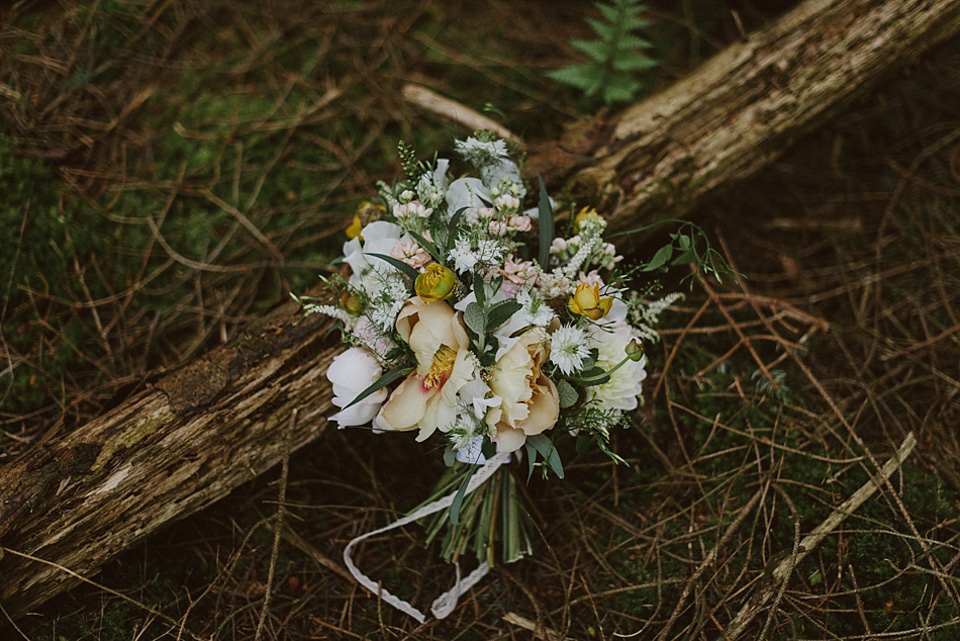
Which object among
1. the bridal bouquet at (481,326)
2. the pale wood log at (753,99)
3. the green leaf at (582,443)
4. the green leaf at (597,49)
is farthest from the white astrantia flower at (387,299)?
the green leaf at (597,49)

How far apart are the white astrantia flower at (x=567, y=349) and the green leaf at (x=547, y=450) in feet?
0.74

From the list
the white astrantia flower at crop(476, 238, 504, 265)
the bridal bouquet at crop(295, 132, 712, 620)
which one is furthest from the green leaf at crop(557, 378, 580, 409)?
the white astrantia flower at crop(476, 238, 504, 265)

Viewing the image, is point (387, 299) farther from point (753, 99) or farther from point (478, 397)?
point (753, 99)

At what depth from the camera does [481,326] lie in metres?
1.50

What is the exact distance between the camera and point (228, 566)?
202cm

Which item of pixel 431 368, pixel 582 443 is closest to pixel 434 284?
pixel 431 368

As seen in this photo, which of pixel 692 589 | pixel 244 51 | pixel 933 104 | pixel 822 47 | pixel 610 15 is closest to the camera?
pixel 692 589

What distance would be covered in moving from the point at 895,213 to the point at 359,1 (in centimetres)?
266

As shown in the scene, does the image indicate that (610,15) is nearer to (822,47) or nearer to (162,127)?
(822,47)

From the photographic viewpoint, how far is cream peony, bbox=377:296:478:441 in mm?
1507

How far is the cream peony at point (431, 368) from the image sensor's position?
4.94 feet

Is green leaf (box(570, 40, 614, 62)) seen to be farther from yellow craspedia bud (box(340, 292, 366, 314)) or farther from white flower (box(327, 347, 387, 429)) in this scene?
white flower (box(327, 347, 387, 429))

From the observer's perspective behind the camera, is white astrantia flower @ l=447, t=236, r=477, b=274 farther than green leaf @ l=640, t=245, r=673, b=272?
No

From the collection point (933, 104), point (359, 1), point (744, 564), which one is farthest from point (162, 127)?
point (933, 104)
